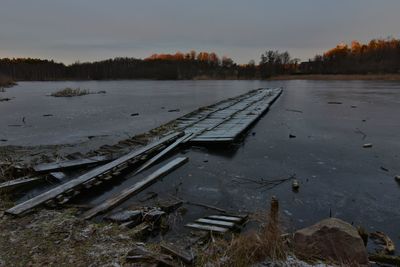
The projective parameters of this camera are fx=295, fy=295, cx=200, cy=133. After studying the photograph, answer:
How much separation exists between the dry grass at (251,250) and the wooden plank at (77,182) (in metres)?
2.95

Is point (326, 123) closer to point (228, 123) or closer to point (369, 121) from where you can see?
point (369, 121)

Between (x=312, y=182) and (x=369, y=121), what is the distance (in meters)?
9.28

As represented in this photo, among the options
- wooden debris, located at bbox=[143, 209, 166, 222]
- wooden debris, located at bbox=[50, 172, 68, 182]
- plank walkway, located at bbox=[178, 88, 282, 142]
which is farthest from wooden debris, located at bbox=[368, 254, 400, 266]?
plank walkway, located at bbox=[178, 88, 282, 142]

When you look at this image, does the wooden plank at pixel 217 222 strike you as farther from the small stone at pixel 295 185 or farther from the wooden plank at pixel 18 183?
the wooden plank at pixel 18 183

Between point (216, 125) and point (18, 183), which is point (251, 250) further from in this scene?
point (216, 125)

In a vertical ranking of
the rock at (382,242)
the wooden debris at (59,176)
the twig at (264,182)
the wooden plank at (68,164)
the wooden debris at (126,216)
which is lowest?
the rock at (382,242)

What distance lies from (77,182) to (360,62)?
97.2 m

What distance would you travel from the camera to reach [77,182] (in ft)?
18.3

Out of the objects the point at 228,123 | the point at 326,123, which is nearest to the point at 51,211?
the point at 228,123

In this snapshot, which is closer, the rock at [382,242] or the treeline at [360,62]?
the rock at [382,242]

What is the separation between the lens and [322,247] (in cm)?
343

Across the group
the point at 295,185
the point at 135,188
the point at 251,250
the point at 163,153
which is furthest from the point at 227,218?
the point at 163,153

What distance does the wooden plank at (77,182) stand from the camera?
4551 mm

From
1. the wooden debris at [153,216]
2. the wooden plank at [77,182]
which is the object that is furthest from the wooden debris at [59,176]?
the wooden debris at [153,216]
